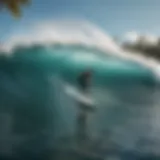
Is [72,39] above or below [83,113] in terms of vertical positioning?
above

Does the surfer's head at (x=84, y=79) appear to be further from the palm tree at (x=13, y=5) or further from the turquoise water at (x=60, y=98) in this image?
the palm tree at (x=13, y=5)

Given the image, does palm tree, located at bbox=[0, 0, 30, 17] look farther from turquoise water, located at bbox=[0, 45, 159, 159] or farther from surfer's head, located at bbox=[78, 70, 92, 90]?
surfer's head, located at bbox=[78, 70, 92, 90]

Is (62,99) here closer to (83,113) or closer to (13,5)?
(83,113)

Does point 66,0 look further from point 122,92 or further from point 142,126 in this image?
point 142,126

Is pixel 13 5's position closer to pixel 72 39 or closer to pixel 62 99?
pixel 72 39

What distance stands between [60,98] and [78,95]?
0.17 ft

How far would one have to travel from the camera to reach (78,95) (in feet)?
2.97

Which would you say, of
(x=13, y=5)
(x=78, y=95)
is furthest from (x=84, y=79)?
(x=13, y=5)

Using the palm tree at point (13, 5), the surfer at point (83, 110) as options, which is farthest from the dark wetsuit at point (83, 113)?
the palm tree at point (13, 5)

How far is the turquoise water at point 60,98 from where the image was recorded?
2.95 feet

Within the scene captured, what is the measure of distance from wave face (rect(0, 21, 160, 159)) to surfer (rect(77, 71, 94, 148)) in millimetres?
14

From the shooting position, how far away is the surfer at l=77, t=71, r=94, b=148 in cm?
90

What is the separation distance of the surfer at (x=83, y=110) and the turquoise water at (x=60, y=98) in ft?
0.05

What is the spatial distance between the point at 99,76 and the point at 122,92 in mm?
79
